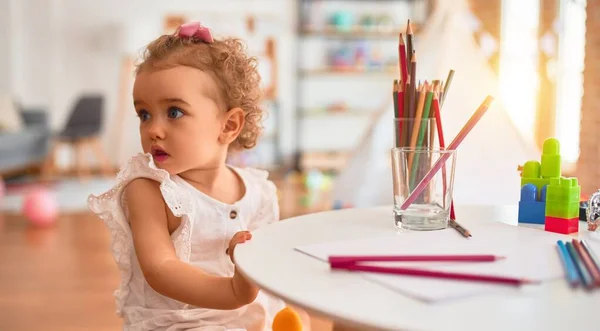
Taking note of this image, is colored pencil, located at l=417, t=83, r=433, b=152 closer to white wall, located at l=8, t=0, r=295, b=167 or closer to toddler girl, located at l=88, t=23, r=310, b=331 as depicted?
toddler girl, located at l=88, t=23, r=310, b=331

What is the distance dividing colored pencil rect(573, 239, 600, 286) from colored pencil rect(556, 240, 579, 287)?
0.01 meters

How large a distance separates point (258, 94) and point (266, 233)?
356 millimetres

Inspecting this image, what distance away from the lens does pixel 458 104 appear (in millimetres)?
2160

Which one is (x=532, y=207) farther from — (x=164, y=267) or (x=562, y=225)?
(x=164, y=267)

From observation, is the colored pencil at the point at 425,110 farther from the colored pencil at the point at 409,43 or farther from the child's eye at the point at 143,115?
the child's eye at the point at 143,115

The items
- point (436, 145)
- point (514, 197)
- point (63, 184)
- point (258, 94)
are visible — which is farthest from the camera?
point (63, 184)

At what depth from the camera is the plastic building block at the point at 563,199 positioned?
0.75m

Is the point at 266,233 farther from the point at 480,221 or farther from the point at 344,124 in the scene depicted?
the point at 344,124

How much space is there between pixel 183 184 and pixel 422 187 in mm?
335

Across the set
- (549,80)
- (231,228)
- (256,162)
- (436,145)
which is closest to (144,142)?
(231,228)

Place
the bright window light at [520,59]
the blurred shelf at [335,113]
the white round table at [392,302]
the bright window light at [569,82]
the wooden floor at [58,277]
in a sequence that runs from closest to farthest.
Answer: the white round table at [392,302] → the wooden floor at [58,277] → the bright window light at [569,82] → the bright window light at [520,59] → the blurred shelf at [335,113]

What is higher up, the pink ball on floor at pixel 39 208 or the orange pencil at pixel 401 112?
the orange pencil at pixel 401 112

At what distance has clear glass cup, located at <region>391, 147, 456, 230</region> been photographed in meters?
0.76

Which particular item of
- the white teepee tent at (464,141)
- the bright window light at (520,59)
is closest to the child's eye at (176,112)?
the white teepee tent at (464,141)
